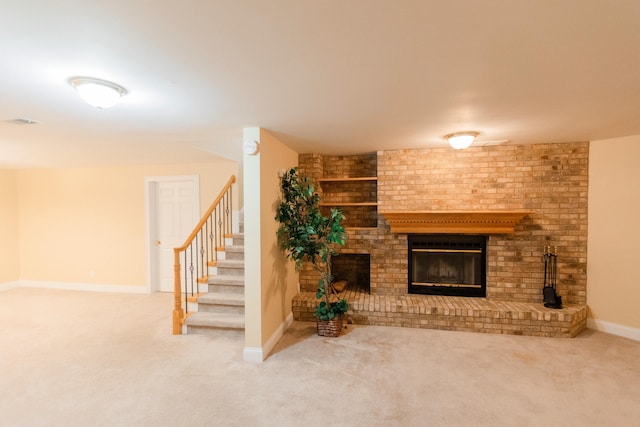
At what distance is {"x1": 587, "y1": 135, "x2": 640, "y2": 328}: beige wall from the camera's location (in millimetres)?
3352

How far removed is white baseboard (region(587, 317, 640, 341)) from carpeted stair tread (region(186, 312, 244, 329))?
4.23m

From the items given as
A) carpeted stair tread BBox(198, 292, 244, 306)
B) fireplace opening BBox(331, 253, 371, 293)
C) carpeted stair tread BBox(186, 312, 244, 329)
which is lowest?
carpeted stair tread BBox(186, 312, 244, 329)

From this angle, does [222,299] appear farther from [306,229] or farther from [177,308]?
[306,229]

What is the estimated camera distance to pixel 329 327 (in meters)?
3.43

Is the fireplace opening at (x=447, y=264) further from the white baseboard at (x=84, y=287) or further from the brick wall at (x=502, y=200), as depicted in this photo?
the white baseboard at (x=84, y=287)

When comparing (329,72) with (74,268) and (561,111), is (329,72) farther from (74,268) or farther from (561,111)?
(74,268)

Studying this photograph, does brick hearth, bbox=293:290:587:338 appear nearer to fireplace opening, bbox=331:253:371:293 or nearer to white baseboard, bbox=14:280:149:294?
fireplace opening, bbox=331:253:371:293

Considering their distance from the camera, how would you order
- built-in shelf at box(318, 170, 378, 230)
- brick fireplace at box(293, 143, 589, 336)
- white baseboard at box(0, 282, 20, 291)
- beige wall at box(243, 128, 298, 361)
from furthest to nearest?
1. white baseboard at box(0, 282, 20, 291)
2. built-in shelf at box(318, 170, 378, 230)
3. brick fireplace at box(293, 143, 589, 336)
4. beige wall at box(243, 128, 298, 361)

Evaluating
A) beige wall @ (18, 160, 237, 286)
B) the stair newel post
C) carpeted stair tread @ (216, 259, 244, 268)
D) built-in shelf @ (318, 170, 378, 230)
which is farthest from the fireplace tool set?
beige wall @ (18, 160, 237, 286)

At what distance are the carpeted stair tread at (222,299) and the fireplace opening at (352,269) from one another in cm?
157

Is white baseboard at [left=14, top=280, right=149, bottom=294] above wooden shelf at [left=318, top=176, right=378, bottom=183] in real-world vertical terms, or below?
below

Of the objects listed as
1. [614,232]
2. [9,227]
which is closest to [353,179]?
[614,232]

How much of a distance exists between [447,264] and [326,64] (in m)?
3.47

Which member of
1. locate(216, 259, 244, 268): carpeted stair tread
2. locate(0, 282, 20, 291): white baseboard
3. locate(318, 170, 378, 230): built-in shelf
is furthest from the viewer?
locate(0, 282, 20, 291): white baseboard
